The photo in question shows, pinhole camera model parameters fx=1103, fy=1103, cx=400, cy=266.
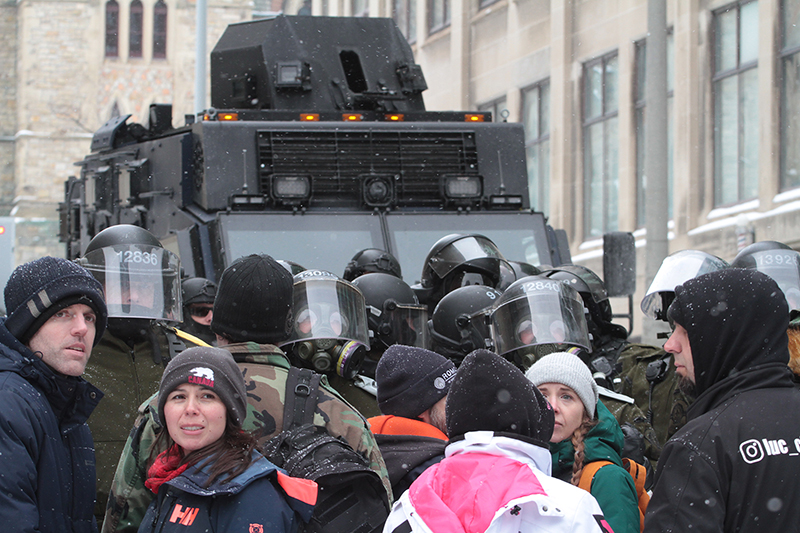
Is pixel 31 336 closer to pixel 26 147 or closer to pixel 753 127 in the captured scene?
pixel 753 127

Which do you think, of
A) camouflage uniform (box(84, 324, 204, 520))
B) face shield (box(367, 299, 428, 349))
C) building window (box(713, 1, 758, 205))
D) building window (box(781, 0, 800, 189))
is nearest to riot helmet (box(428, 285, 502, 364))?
face shield (box(367, 299, 428, 349))

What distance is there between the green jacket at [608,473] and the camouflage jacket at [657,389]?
1408 mm

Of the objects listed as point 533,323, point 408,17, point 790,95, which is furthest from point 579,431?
point 408,17

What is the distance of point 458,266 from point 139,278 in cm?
284

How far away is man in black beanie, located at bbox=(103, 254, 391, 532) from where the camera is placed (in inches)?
130

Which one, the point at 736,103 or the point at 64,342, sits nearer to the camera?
the point at 64,342

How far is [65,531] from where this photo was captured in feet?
10.5

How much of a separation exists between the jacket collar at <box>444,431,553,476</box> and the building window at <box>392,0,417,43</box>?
26.7m

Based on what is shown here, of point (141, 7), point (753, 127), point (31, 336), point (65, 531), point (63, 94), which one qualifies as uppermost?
point (141, 7)

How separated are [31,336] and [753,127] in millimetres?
16065

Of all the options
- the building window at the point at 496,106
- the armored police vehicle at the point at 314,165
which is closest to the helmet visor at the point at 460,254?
the armored police vehicle at the point at 314,165

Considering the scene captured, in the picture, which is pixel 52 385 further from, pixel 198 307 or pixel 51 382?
pixel 198 307

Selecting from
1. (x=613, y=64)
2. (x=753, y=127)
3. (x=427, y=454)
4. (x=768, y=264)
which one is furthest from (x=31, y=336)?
(x=613, y=64)

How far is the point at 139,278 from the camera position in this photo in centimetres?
504
